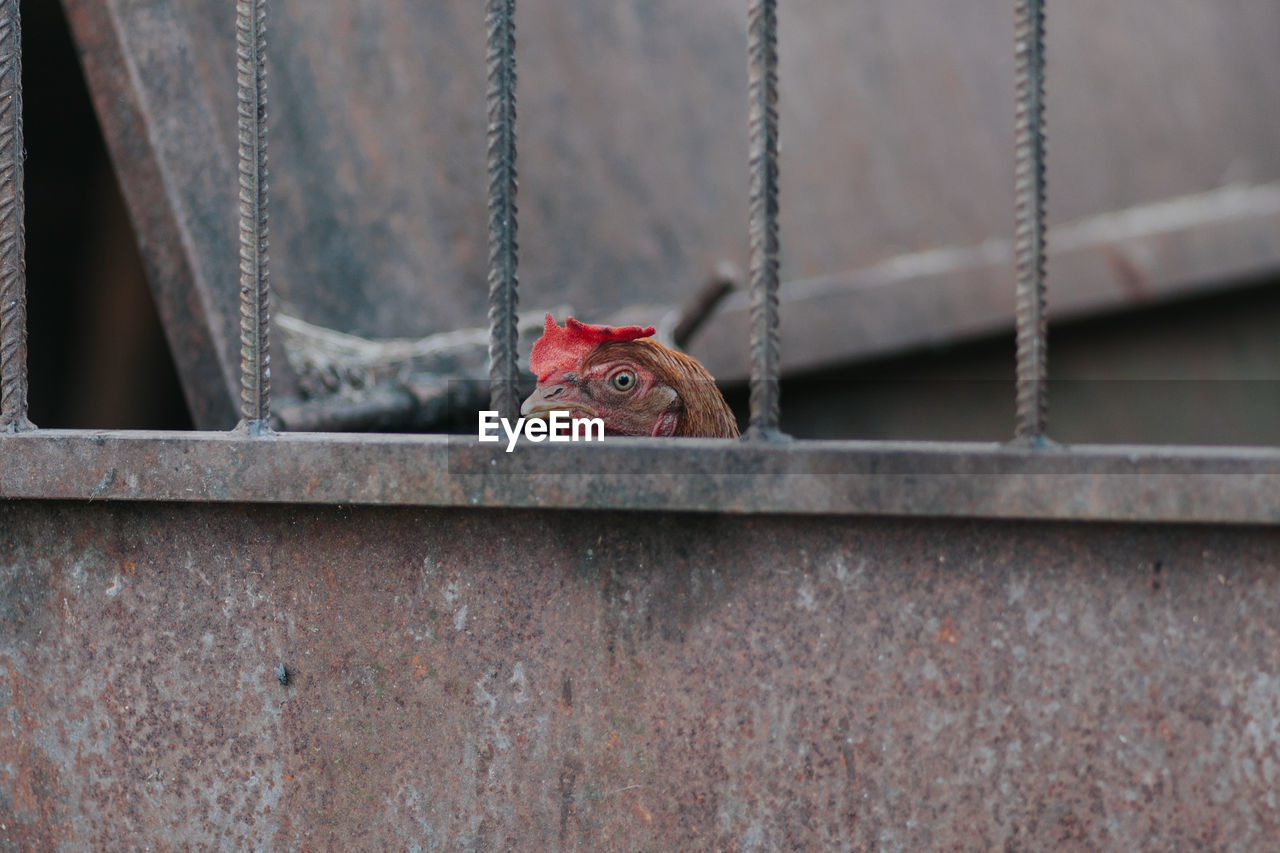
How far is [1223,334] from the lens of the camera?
567cm

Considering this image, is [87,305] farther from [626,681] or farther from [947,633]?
[947,633]

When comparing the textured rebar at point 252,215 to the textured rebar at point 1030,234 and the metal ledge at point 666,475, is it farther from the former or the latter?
the textured rebar at point 1030,234

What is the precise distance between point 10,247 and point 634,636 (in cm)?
121

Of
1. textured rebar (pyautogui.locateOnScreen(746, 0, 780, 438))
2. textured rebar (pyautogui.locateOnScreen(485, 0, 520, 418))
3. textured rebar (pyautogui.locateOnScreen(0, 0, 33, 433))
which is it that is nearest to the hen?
textured rebar (pyautogui.locateOnScreen(485, 0, 520, 418))

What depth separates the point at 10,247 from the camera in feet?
5.69

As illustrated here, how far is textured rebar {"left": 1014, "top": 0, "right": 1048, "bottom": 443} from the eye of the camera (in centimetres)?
145

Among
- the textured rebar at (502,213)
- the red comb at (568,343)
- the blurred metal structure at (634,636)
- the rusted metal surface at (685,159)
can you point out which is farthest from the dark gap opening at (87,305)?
the textured rebar at (502,213)

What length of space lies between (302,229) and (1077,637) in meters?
2.38

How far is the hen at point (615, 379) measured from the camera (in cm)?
231

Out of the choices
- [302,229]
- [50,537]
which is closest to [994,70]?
[302,229]

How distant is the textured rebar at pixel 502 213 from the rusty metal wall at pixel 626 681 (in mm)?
214

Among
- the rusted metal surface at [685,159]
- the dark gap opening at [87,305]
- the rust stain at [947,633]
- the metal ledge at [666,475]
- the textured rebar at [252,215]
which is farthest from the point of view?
the dark gap opening at [87,305]

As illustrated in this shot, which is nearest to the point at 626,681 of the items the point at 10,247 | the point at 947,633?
the point at 947,633

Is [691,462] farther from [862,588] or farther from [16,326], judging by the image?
[16,326]
